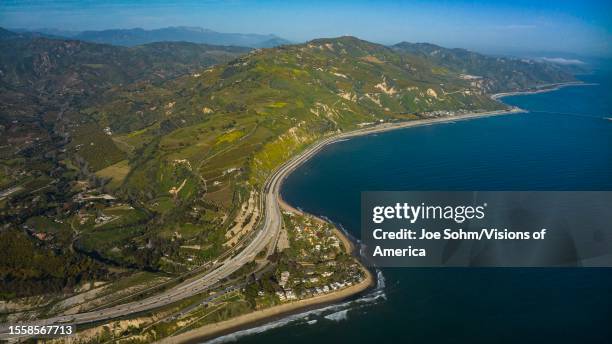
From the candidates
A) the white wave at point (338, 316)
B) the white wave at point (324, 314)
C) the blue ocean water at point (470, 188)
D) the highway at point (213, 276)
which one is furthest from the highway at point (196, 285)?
the white wave at point (338, 316)

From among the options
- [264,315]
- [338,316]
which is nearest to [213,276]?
[264,315]

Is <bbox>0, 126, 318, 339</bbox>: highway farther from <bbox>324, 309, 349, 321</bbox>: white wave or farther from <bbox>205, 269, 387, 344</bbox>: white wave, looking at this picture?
<bbox>324, 309, 349, 321</bbox>: white wave

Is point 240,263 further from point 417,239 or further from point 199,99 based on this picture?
point 199,99

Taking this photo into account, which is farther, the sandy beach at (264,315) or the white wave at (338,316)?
the white wave at (338,316)

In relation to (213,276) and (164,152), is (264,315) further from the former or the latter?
(164,152)

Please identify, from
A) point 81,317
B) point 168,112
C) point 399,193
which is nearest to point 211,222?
point 81,317

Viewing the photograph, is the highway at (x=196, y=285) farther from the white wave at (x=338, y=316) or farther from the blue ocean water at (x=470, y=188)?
the white wave at (x=338, y=316)
